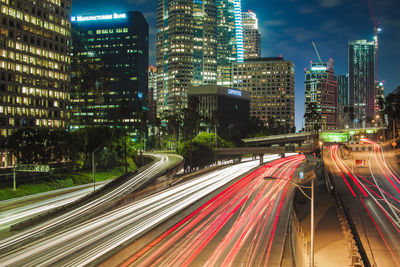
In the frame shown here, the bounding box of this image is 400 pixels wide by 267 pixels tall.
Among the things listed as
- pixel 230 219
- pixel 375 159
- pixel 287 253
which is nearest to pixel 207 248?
pixel 287 253

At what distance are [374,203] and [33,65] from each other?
11599 cm

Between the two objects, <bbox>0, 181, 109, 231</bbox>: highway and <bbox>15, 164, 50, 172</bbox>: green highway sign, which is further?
<bbox>15, 164, 50, 172</bbox>: green highway sign

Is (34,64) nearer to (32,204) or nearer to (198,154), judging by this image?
(198,154)

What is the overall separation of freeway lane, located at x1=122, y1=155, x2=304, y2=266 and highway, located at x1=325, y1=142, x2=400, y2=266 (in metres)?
9.24

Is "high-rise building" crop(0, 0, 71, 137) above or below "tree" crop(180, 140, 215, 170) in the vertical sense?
above

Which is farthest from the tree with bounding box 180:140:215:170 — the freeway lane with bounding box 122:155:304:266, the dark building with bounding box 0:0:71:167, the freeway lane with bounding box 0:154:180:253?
the freeway lane with bounding box 122:155:304:266

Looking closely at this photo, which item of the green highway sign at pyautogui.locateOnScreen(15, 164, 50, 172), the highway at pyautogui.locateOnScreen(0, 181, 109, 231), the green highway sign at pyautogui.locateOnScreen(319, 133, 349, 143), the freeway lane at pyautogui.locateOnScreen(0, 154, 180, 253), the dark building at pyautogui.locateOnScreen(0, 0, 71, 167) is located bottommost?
the highway at pyautogui.locateOnScreen(0, 181, 109, 231)

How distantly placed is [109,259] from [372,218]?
3166 centimetres

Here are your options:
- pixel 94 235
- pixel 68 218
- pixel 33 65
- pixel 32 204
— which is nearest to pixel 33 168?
pixel 32 204

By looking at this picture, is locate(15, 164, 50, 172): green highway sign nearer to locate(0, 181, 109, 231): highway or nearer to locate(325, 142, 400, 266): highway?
locate(0, 181, 109, 231): highway

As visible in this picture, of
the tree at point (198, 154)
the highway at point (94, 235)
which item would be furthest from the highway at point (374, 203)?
the tree at point (198, 154)

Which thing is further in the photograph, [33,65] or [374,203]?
[33,65]

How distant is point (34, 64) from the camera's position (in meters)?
124

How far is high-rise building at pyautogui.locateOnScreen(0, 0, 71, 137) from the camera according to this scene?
11388cm
